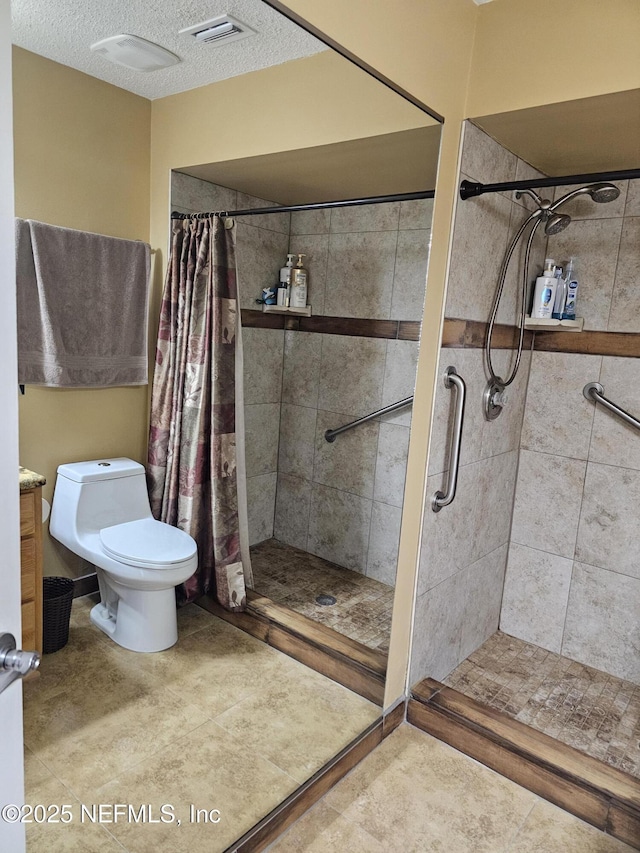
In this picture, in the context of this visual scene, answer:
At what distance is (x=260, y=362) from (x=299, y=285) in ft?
0.88

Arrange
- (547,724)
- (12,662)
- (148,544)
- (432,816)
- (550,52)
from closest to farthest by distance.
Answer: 1. (12,662)
2. (148,544)
3. (550,52)
4. (432,816)
5. (547,724)

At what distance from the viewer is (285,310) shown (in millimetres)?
1900

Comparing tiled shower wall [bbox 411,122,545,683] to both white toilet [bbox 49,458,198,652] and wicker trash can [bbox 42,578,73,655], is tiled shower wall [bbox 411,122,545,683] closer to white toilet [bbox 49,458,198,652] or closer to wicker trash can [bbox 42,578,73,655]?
white toilet [bbox 49,458,198,652]

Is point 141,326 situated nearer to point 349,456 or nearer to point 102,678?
point 102,678

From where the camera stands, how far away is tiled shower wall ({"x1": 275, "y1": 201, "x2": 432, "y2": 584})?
1870mm

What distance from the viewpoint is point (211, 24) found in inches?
49.4

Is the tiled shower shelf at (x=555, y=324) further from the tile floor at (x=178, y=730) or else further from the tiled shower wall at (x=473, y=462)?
the tile floor at (x=178, y=730)

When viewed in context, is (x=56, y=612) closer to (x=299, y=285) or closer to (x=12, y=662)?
(x=12, y=662)

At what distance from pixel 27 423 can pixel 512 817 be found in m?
1.82

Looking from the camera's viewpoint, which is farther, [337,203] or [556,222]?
[556,222]

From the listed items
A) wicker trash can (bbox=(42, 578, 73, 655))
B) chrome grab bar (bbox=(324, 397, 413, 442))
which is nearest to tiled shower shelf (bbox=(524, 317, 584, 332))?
chrome grab bar (bbox=(324, 397, 413, 442))

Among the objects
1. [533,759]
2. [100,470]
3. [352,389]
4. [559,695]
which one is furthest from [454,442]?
[100,470]

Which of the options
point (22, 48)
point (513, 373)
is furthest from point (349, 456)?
point (22, 48)

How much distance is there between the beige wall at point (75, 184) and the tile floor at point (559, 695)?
1.86 meters
